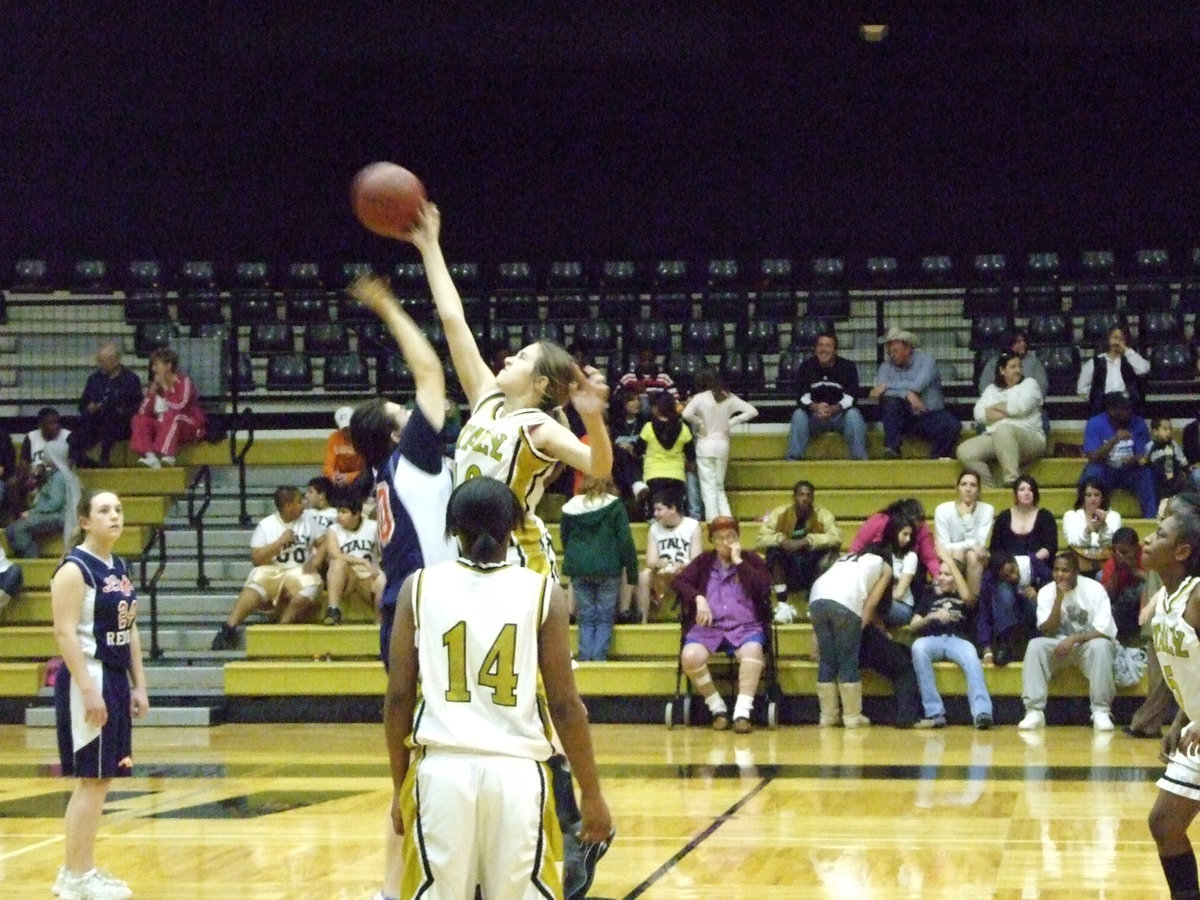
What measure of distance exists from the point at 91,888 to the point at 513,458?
238 cm

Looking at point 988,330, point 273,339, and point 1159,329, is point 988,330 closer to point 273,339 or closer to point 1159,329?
point 1159,329

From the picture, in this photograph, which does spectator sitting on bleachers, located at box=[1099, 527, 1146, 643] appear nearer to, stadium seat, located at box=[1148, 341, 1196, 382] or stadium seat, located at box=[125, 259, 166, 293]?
stadium seat, located at box=[1148, 341, 1196, 382]

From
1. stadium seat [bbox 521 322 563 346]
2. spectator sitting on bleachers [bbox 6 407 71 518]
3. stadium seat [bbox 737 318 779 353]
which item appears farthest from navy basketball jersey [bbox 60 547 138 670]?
stadium seat [bbox 737 318 779 353]

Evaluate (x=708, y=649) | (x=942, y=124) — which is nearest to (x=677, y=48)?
(x=942, y=124)

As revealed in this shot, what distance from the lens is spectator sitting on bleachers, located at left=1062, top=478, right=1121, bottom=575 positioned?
40.1ft

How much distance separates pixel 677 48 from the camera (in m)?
18.2

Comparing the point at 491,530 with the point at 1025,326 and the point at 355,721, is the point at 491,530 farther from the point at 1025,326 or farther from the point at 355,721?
the point at 1025,326

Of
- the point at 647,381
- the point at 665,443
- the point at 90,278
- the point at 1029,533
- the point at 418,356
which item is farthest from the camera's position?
the point at 90,278

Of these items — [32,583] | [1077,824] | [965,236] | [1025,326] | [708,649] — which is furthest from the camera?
[965,236]

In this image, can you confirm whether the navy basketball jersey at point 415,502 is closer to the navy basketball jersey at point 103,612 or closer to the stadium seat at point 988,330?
the navy basketball jersey at point 103,612

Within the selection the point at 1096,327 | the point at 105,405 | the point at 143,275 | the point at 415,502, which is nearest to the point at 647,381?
the point at 1096,327

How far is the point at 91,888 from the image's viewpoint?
6.05m

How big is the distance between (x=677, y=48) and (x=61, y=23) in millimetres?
6347

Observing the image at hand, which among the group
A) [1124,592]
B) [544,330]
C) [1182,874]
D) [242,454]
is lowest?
[1182,874]
